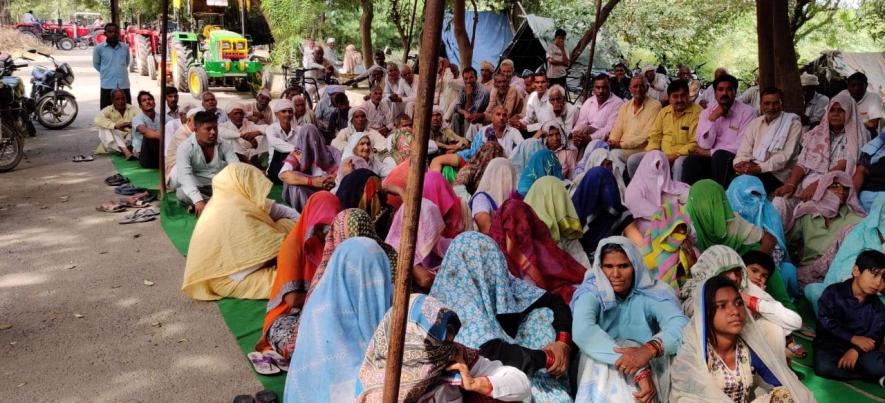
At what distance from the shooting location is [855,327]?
318cm

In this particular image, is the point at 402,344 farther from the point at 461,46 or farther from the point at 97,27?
the point at 97,27

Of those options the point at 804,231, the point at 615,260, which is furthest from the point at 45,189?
the point at 804,231

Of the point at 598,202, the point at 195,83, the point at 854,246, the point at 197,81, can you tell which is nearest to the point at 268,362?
the point at 598,202

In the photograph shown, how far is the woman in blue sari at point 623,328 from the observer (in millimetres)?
2537

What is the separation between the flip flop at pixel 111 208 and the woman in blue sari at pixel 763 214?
4.76 meters

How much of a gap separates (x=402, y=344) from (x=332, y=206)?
171 centimetres

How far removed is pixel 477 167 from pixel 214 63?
10.1 m

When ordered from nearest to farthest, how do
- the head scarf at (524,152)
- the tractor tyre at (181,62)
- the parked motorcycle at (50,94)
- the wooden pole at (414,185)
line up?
the wooden pole at (414,185) → the head scarf at (524,152) → the parked motorcycle at (50,94) → the tractor tyre at (181,62)

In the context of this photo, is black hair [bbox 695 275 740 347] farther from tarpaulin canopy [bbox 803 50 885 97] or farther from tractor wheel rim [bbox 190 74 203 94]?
tractor wheel rim [bbox 190 74 203 94]

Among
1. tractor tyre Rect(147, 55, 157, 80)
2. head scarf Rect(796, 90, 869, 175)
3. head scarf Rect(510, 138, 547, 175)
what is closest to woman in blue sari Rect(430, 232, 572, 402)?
head scarf Rect(510, 138, 547, 175)

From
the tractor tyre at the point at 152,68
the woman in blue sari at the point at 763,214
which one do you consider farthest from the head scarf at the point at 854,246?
the tractor tyre at the point at 152,68

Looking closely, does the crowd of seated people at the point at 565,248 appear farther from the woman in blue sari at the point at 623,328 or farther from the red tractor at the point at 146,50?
the red tractor at the point at 146,50

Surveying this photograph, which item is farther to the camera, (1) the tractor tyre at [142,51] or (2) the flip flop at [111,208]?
(1) the tractor tyre at [142,51]

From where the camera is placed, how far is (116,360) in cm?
326
